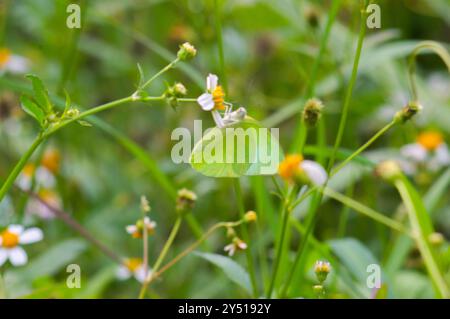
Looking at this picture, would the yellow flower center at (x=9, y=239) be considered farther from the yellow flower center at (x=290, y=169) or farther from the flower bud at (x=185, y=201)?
the yellow flower center at (x=290, y=169)

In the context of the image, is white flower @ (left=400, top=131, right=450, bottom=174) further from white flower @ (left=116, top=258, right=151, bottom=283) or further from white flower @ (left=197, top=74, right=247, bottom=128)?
white flower @ (left=197, top=74, right=247, bottom=128)

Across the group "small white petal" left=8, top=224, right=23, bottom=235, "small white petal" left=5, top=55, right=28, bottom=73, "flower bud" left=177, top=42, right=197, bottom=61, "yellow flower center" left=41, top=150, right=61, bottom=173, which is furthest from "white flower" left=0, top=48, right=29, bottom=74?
"flower bud" left=177, top=42, right=197, bottom=61

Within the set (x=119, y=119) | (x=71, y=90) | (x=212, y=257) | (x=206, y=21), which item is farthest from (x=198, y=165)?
(x=119, y=119)

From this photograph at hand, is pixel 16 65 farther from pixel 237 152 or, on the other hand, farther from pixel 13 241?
pixel 237 152

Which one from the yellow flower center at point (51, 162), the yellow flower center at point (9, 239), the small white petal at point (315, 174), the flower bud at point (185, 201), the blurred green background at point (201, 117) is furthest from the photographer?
the yellow flower center at point (51, 162)

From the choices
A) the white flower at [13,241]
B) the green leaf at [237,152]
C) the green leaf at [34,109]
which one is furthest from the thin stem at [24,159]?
the white flower at [13,241]
